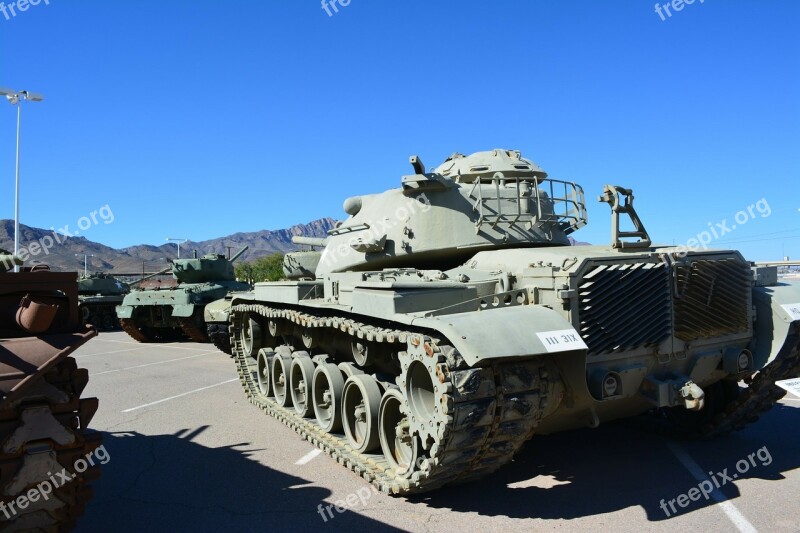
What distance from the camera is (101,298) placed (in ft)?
90.3

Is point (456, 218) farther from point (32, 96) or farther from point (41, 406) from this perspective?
point (32, 96)

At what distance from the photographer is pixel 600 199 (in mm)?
6324

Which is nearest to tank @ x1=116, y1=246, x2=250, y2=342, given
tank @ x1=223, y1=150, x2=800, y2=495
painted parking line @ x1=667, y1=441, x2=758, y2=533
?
tank @ x1=223, y1=150, x2=800, y2=495

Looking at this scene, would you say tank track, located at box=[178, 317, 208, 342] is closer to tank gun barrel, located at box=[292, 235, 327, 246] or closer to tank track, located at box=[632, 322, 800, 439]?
tank gun barrel, located at box=[292, 235, 327, 246]

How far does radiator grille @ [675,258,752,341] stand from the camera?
5.77m

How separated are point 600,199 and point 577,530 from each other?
3146mm

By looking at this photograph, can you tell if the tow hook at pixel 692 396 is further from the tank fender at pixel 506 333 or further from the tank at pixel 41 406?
the tank at pixel 41 406

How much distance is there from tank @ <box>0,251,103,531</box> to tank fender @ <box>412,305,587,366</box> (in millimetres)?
2526

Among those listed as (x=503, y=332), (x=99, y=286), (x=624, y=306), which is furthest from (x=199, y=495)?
(x=99, y=286)

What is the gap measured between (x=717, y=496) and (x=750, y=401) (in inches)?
68.8

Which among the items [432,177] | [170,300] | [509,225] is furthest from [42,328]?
[170,300]

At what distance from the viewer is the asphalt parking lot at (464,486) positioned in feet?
16.6

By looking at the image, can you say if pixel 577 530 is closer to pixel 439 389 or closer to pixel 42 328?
pixel 439 389

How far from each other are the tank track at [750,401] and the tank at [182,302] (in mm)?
14926
